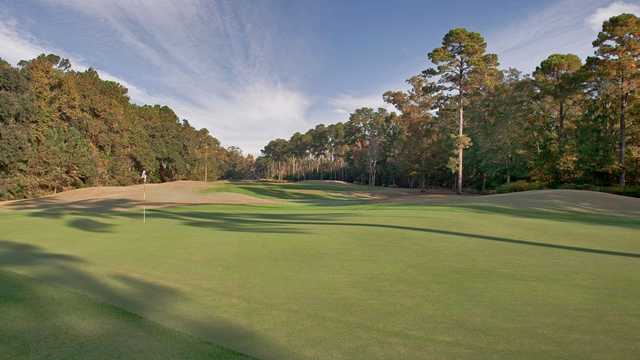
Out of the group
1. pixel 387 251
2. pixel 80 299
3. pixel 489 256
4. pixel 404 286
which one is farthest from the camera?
pixel 387 251

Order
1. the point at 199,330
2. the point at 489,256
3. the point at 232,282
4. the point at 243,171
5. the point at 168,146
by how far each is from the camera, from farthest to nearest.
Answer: the point at 243,171 < the point at 168,146 < the point at 489,256 < the point at 232,282 < the point at 199,330

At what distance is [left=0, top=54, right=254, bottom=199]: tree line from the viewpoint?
1451 inches

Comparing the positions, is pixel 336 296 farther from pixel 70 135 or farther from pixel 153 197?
pixel 70 135

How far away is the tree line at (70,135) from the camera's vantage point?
3684 cm

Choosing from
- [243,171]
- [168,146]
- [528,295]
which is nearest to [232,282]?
[528,295]

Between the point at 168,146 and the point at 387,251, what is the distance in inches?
2790

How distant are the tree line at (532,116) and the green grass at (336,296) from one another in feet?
78.1

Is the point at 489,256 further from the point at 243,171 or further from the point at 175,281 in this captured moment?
the point at 243,171

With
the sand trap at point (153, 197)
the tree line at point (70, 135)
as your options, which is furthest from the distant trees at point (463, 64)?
the tree line at point (70, 135)

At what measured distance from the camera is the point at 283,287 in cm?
577

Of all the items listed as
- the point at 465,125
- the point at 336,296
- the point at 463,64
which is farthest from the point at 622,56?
the point at 336,296

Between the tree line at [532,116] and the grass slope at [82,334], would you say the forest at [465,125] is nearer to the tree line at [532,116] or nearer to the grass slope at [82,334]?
the tree line at [532,116]

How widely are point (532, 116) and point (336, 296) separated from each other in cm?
4202

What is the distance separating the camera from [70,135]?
148 ft
